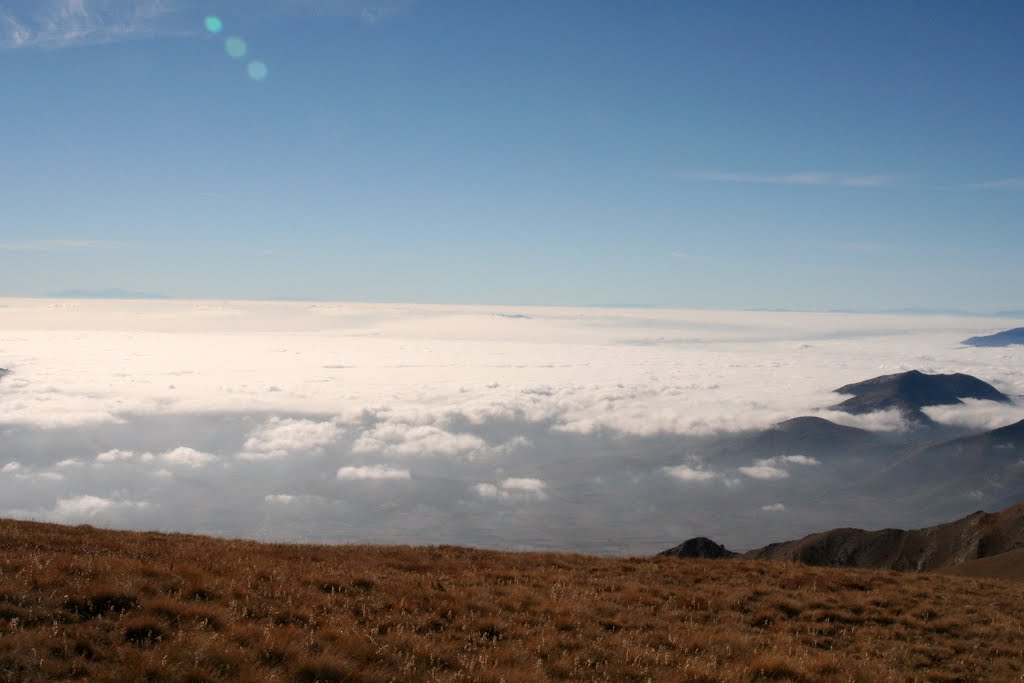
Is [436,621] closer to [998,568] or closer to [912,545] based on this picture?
[998,568]

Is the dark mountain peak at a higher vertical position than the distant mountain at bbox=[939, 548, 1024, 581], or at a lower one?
lower

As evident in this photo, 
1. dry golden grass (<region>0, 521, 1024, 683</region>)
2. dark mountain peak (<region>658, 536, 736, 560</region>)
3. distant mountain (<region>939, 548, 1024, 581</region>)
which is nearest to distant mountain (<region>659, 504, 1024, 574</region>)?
dark mountain peak (<region>658, 536, 736, 560</region>)

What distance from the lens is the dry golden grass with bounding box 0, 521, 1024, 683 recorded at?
24.0 feet

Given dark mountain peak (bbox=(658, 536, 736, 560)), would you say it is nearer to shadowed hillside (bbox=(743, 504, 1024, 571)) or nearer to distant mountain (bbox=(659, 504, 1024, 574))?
distant mountain (bbox=(659, 504, 1024, 574))

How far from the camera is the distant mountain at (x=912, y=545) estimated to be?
86.8 meters

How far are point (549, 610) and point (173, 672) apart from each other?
6793 millimetres

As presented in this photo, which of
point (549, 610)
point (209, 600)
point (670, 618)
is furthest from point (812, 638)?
point (209, 600)

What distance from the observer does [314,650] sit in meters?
8.02

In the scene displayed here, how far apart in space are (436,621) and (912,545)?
126220mm

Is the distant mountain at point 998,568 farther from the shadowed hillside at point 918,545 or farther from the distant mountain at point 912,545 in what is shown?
the shadowed hillside at point 918,545

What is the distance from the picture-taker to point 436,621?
10.2m

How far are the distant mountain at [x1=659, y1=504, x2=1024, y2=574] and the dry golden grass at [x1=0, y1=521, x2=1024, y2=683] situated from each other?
2786 inches

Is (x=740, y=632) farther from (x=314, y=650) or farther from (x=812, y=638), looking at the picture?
(x=314, y=650)

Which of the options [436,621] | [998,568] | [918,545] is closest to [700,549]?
[918,545]
